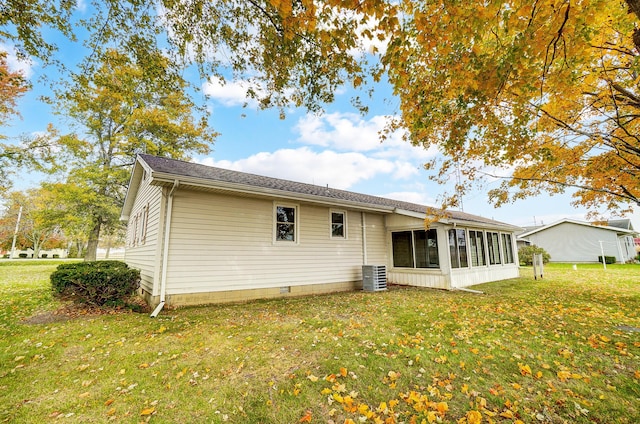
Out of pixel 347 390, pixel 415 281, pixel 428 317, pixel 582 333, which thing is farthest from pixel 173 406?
pixel 415 281

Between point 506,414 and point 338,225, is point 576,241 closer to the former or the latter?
point 338,225

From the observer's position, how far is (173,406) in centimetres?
273

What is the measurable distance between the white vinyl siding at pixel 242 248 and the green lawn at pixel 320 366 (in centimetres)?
110

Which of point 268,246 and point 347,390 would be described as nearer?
point 347,390

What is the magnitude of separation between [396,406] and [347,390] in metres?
0.54

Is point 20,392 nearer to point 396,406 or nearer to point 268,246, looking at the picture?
point 396,406

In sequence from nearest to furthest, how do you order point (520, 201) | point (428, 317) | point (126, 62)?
1. point (126, 62)
2. point (428, 317)
3. point (520, 201)

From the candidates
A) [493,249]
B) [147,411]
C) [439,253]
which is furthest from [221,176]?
[493,249]

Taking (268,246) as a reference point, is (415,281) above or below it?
below

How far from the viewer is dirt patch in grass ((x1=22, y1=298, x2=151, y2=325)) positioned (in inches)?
224

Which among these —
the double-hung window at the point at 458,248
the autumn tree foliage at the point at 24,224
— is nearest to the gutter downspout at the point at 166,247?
the double-hung window at the point at 458,248

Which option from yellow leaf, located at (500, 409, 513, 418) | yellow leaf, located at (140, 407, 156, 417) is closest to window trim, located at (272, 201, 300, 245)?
yellow leaf, located at (140, 407, 156, 417)

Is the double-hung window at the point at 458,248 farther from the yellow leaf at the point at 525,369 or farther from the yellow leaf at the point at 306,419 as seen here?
the yellow leaf at the point at 306,419

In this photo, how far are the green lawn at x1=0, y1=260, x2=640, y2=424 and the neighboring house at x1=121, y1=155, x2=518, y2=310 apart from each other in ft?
4.06
